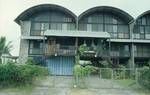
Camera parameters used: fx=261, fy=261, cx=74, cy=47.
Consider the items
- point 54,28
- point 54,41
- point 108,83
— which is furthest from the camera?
point 54,28

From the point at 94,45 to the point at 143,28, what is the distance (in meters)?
Result: 6.95

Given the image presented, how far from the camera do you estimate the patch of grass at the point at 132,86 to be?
19.6 m

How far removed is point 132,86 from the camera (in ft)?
67.7

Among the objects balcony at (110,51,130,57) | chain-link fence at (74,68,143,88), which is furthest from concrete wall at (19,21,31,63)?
chain-link fence at (74,68,143,88)

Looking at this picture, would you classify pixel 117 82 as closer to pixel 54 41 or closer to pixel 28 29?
pixel 54 41

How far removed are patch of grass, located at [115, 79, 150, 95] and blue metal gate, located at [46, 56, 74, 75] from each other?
884 cm

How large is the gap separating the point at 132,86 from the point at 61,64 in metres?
11.0

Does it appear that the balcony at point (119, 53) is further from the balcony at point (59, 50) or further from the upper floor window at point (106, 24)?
the balcony at point (59, 50)

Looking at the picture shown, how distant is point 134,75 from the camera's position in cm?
2219

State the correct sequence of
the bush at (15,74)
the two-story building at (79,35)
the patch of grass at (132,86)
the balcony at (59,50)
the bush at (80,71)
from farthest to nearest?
1. the two-story building at (79,35)
2. the balcony at (59,50)
3. the bush at (80,71)
4. the patch of grass at (132,86)
5. the bush at (15,74)

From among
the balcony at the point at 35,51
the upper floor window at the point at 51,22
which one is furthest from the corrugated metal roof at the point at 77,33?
the balcony at the point at 35,51

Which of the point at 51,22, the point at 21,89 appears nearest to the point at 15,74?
the point at 21,89

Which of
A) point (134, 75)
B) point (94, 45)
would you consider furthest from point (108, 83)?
point (94, 45)

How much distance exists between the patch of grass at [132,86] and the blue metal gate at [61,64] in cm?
884
